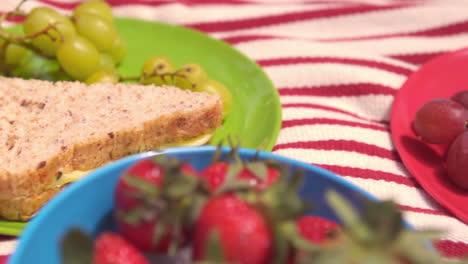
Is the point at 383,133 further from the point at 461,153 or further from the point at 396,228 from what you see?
the point at 396,228

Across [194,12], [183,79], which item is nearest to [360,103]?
[183,79]

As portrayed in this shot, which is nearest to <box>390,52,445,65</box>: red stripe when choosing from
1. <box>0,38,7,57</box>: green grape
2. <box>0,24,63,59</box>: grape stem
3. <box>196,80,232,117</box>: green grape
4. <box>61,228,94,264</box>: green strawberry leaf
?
<box>196,80,232,117</box>: green grape

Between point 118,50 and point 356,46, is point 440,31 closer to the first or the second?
point 356,46

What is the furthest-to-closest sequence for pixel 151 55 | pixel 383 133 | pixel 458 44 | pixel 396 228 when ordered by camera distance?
pixel 458 44 < pixel 151 55 < pixel 383 133 < pixel 396 228

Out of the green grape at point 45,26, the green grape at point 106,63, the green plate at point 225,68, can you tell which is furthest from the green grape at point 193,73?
the green grape at point 45,26

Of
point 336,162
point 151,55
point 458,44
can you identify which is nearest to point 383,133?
point 336,162

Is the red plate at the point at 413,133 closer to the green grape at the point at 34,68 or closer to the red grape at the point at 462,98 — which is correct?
the red grape at the point at 462,98
